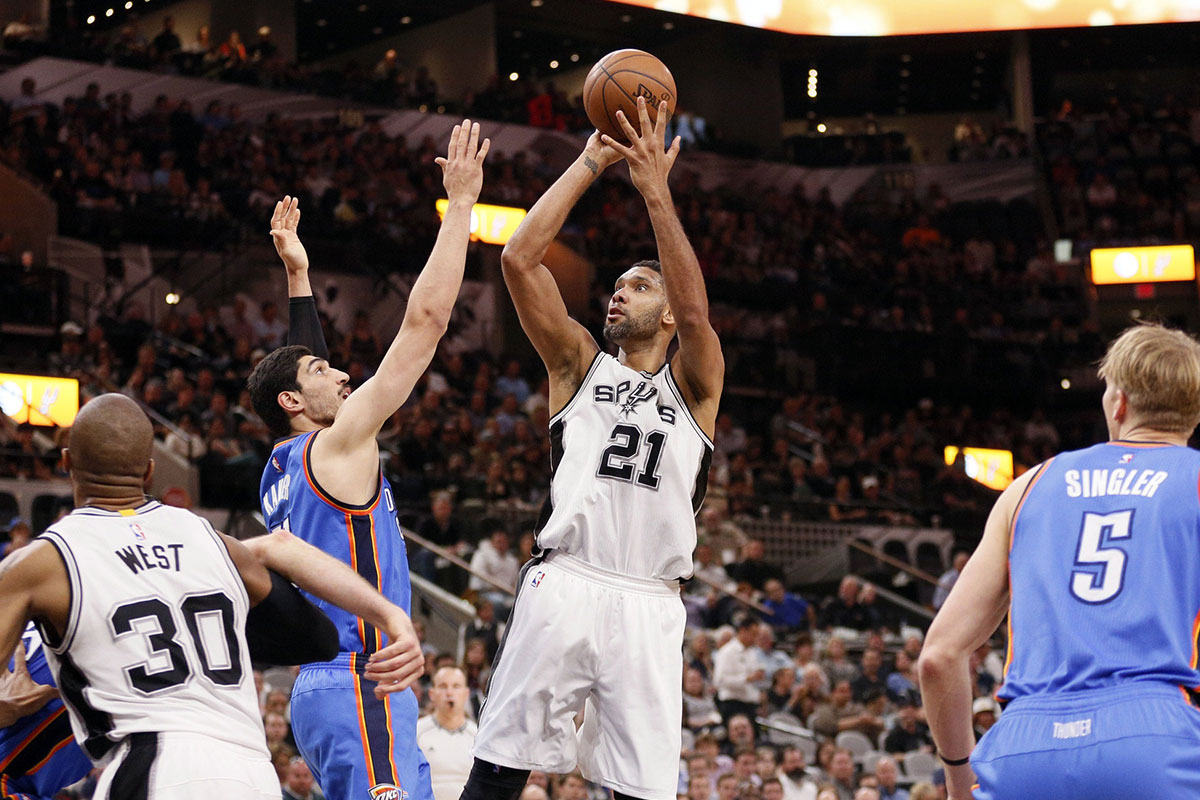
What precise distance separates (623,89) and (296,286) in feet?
5.66

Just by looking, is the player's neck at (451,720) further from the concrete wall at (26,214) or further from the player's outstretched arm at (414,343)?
the concrete wall at (26,214)

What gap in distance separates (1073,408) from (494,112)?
12.5 m

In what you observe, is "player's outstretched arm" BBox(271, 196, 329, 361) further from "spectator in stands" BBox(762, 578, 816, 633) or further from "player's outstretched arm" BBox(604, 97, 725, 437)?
"spectator in stands" BBox(762, 578, 816, 633)

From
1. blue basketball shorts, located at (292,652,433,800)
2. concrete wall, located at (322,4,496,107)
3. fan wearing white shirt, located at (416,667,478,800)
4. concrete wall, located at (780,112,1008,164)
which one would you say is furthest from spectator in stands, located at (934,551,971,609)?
concrete wall, located at (780,112,1008,164)

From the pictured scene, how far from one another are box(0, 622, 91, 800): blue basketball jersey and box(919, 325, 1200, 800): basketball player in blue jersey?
9.75 ft

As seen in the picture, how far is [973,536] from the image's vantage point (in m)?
19.4

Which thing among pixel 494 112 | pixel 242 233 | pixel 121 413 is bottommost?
pixel 121 413

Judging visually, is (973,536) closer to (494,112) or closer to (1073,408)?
(1073,408)

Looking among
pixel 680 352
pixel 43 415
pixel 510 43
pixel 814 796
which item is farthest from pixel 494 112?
pixel 680 352

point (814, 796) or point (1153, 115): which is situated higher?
point (1153, 115)

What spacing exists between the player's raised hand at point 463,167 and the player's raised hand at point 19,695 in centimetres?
215

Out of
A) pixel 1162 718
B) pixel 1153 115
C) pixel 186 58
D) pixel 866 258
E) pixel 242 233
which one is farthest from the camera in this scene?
pixel 1153 115

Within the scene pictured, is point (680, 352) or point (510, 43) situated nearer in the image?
point (680, 352)

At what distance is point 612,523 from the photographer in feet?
17.2
